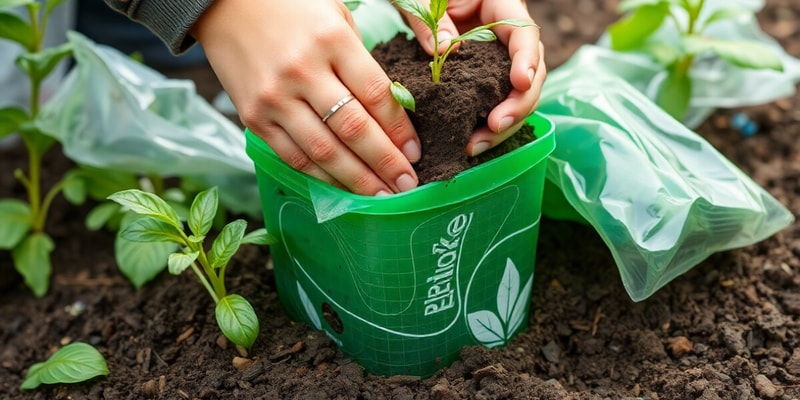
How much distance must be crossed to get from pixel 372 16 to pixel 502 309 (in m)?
0.78

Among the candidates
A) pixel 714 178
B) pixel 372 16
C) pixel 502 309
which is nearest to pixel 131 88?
pixel 372 16

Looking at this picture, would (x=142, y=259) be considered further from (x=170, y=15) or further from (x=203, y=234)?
(x=170, y=15)

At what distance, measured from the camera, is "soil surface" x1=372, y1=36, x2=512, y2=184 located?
107cm

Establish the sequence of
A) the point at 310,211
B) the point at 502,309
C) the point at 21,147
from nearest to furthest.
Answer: the point at 310,211 < the point at 502,309 < the point at 21,147

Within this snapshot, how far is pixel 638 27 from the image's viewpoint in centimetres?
175

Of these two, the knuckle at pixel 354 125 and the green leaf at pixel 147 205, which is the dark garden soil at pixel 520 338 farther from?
the knuckle at pixel 354 125

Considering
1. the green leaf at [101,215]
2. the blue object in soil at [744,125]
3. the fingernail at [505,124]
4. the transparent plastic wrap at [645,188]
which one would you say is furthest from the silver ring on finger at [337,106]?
the blue object in soil at [744,125]

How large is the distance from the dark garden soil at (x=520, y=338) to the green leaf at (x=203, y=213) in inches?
8.5

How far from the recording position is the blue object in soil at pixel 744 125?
6.25 ft

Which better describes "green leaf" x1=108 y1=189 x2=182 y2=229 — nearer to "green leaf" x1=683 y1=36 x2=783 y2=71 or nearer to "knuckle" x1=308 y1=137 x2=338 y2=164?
"knuckle" x1=308 y1=137 x2=338 y2=164

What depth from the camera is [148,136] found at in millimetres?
1573

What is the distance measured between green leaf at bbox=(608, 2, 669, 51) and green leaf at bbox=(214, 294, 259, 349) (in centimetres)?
110

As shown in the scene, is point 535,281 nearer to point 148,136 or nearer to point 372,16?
point 372,16

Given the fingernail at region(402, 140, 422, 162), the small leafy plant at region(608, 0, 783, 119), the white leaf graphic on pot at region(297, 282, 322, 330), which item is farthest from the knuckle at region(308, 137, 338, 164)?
the small leafy plant at region(608, 0, 783, 119)
